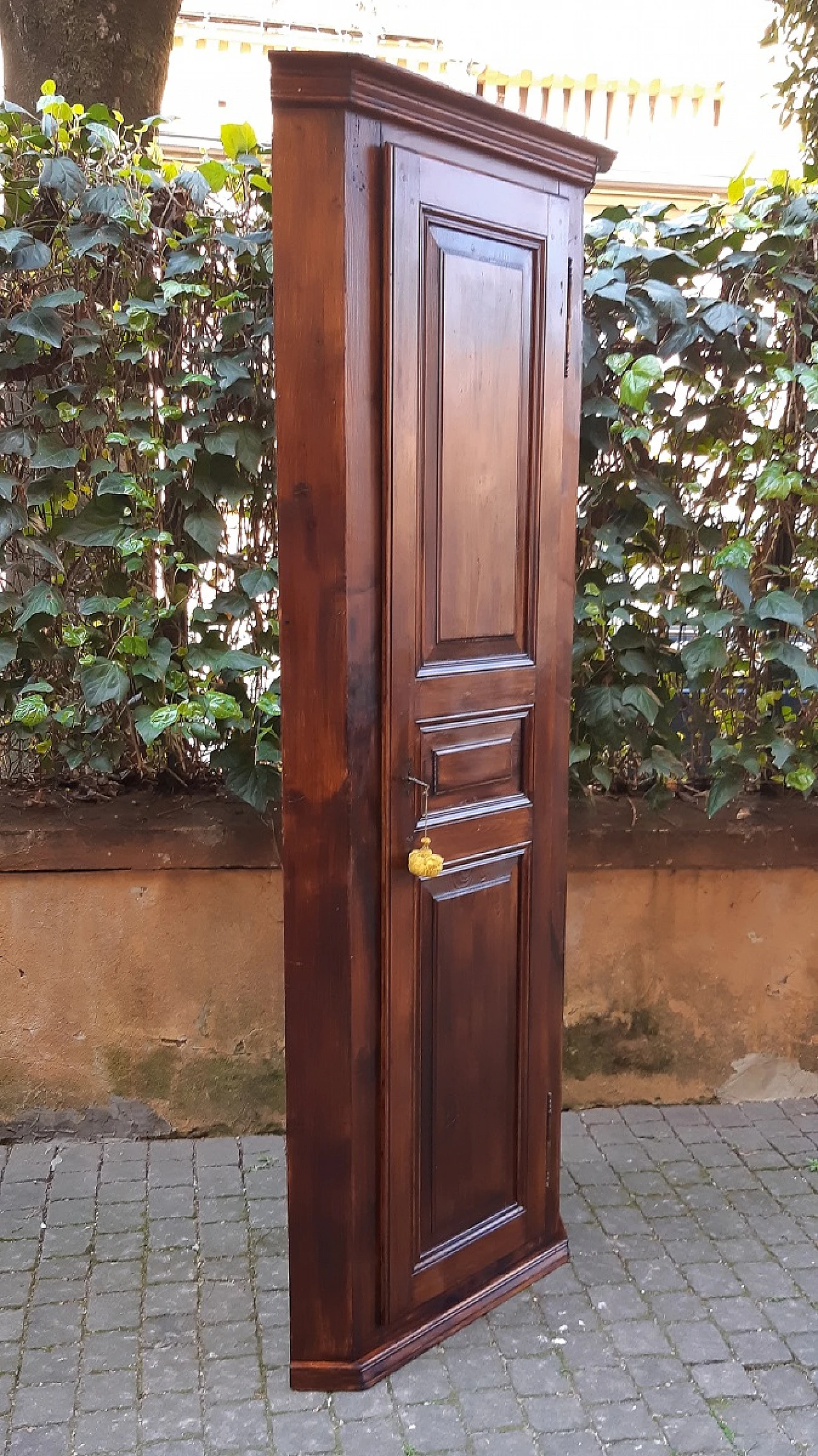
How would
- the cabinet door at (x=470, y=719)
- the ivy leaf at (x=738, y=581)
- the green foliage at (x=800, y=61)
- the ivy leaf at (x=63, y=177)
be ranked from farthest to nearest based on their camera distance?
the green foliage at (x=800, y=61) → the ivy leaf at (x=738, y=581) → the ivy leaf at (x=63, y=177) → the cabinet door at (x=470, y=719)

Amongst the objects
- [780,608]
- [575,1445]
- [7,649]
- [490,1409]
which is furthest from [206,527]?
[575,1445]

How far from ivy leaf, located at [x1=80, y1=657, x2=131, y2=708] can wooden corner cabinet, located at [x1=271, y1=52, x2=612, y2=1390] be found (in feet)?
3.28

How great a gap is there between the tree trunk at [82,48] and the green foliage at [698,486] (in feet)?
6.03

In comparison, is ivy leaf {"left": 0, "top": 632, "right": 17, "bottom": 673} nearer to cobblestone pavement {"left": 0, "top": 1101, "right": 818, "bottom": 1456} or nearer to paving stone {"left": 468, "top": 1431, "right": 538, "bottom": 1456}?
cobblestone pavement {"left": 0, "top": 1101, "right": 818, "bottom": 1456}

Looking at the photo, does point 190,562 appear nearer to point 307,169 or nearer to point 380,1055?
point 307,169

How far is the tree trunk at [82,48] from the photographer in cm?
366

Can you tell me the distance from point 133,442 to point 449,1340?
2.56m

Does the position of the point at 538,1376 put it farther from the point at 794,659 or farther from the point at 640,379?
the point at 640,379

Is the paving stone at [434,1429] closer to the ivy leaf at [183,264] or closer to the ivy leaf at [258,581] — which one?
the ivy leaf at [258,581]

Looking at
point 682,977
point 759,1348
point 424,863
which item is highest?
point 424,863

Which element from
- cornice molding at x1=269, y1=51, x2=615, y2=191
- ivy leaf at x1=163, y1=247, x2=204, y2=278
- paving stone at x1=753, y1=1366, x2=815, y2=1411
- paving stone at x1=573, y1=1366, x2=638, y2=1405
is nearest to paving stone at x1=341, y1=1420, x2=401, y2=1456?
paving stone at x1=573, y1=1366, x2=638, y2=1405

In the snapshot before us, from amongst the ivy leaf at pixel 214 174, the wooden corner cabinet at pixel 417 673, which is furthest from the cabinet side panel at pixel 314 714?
the ivy leaf at pixel 214 174

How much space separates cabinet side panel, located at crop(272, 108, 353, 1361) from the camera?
2074 mm

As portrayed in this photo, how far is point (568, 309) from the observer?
8.33 ft
